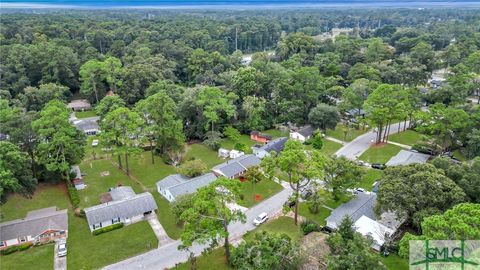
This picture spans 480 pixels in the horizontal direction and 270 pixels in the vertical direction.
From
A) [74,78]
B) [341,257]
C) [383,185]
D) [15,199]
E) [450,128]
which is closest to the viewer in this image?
[341,257]

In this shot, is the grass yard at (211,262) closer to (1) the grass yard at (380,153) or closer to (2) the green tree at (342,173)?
(2) the green tree at (342,173)

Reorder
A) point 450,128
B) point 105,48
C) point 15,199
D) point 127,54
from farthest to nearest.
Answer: point 105,48 < point 127,54 < point 450,128 < point 15,199

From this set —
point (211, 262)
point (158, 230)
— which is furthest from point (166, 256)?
point (158, 230)

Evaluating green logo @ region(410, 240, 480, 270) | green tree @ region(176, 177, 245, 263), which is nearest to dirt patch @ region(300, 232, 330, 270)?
green tree @ region(176, 177, 245, 263)

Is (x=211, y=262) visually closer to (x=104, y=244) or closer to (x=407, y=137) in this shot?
(x=104, y=244)

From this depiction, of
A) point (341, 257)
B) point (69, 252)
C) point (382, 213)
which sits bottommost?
point (69, 252)

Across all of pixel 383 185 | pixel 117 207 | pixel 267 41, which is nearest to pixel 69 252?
pixel 117 207

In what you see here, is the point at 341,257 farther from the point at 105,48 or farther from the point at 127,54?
the point at 105,48
